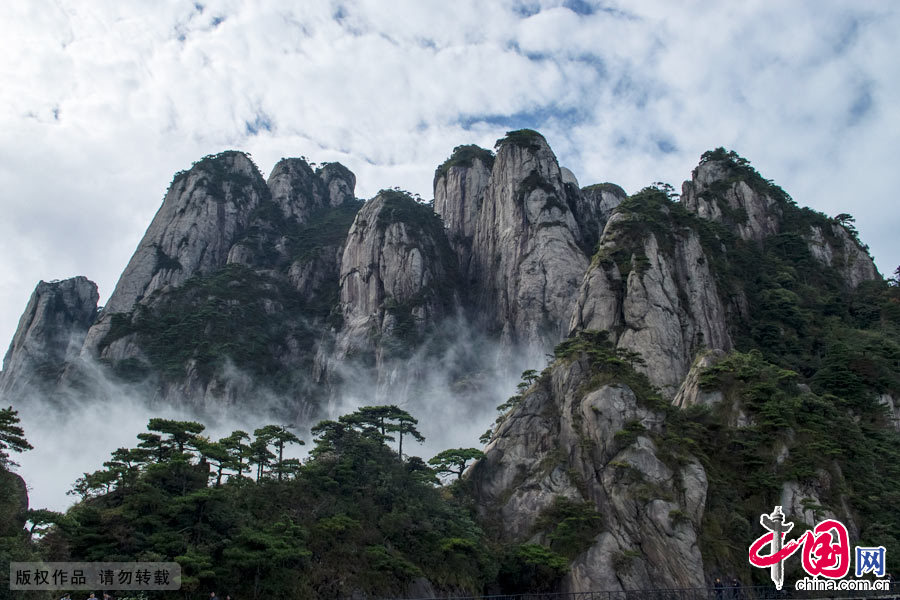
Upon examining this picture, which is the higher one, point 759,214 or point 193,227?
point 193,227

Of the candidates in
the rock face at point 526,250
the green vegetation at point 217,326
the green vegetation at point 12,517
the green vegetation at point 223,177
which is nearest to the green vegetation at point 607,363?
the rock face at point 526,250

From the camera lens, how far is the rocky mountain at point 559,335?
131 feet

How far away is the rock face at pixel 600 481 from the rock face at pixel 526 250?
26513mm

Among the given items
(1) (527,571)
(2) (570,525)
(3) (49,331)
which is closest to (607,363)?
(2) (570,525)

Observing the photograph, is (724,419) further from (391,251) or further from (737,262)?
(391,251)

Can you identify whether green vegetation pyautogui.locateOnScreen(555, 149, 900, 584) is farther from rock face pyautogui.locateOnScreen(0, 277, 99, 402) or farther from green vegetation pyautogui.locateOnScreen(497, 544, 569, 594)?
rock face pyautogui.locateOnScreen(0, 277, 99, 402)

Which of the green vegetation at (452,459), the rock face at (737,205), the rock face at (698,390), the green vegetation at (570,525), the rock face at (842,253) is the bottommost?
the green vegetation at (570,525)

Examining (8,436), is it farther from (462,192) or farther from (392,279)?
(462,192)

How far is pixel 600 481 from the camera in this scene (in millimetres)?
40625

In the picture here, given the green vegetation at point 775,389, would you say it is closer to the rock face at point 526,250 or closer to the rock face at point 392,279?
the rock face at point 526,250

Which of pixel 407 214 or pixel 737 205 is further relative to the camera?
pixel 407 214

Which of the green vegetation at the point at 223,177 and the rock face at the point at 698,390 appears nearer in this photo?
the rock face at the point at 698,390

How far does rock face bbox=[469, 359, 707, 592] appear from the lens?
117 ft

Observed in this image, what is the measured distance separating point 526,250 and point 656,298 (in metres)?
24.3
